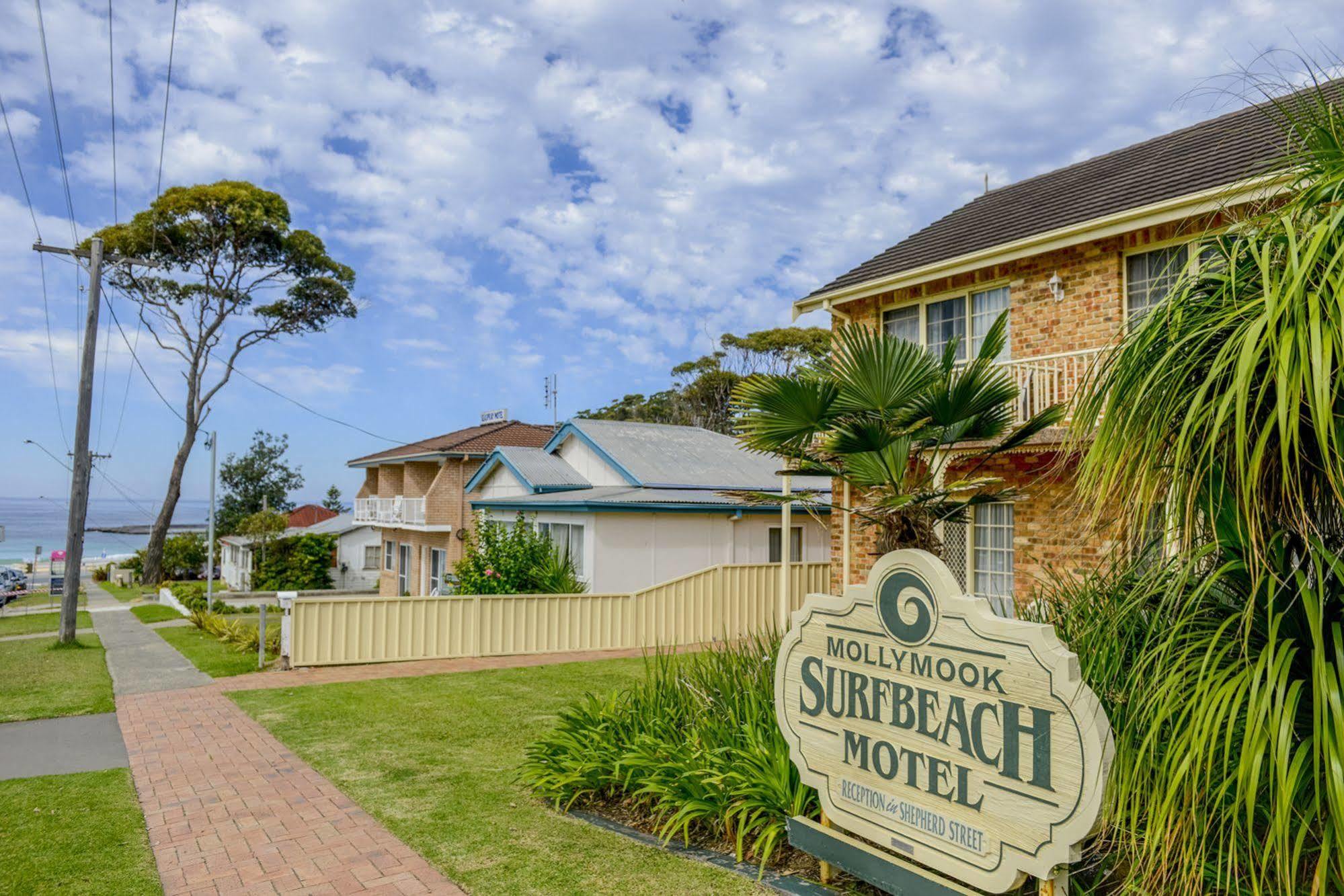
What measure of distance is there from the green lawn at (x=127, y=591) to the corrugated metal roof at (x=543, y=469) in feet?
69.7

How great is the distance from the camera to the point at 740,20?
1268 centimetres

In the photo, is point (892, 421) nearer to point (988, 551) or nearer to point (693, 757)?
point (693, 757)

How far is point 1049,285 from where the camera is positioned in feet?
41.4

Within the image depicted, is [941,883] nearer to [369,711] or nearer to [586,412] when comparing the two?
[369,711]

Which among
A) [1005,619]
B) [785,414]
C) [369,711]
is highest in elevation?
[785,414]

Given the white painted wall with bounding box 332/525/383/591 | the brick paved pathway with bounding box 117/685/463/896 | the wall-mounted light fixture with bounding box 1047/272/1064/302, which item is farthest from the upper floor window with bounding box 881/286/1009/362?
the white painted wall with bounding box 332/525/383/591

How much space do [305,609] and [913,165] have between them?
13342 mm

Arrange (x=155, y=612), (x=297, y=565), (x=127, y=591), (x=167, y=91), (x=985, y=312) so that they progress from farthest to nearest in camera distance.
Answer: (x=127, y=591) → (x=297, y=565) → (x=155, y=612) → (x=167, y=91) → (x=985, y=312)

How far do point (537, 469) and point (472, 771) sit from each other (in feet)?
49.8

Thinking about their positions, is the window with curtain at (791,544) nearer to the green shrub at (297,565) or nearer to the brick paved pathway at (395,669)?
the brick paved pathway at (395,669)

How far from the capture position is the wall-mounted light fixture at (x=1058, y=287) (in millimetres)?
12477

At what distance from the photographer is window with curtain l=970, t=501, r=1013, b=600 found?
12.8m

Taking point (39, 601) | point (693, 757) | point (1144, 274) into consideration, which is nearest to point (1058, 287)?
point (1144, 274)

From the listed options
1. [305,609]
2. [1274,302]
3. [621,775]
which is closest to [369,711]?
[305,609]
